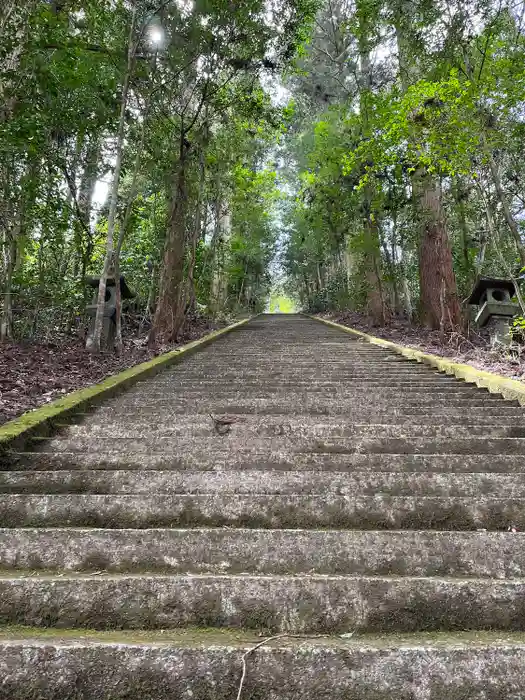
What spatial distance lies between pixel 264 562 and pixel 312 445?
4.07 feet

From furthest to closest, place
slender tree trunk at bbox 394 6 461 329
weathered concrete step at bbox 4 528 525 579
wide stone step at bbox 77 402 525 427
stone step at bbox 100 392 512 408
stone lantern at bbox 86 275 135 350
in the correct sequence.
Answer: slender tree trunk at bbox 394 6 461 329
stone lantern at bbox 86 275 135 350
stone step at bbox 100 392 512 408
wide stone step at bbox 77 402 525 427
weathered concrete step at bbox 4 528 525 579

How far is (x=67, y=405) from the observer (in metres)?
3.83

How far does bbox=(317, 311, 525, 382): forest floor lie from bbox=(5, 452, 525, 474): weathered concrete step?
95.2 inches

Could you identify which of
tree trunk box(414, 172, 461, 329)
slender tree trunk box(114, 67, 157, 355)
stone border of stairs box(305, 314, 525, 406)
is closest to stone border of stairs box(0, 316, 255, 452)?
slender tree trunk box(114, 67, 157, 355)

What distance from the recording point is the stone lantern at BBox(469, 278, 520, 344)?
865cm

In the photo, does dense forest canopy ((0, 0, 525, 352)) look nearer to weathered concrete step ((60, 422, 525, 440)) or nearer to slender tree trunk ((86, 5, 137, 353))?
slender tree trunk ((86, 5, 137, 353))

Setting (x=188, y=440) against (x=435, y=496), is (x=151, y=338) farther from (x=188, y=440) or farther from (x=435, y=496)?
(x=435, y=496)

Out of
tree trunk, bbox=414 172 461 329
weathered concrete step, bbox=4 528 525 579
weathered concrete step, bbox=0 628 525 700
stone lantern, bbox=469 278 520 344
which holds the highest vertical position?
tree trunk, bbox=414 172 461 329

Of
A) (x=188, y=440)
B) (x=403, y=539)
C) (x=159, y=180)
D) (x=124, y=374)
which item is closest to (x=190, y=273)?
(x=159, y=180)

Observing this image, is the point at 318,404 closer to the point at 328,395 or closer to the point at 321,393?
the point at 328,395

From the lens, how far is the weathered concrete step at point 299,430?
3387mm

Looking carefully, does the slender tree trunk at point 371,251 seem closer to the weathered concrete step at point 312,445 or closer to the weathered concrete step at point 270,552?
the weathered concrete step at point 312,445

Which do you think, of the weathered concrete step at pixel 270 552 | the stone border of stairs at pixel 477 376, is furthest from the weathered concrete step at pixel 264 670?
the stone border of stairs at pixel 477 376

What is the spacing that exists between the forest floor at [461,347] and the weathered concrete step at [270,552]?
11.1 feet
